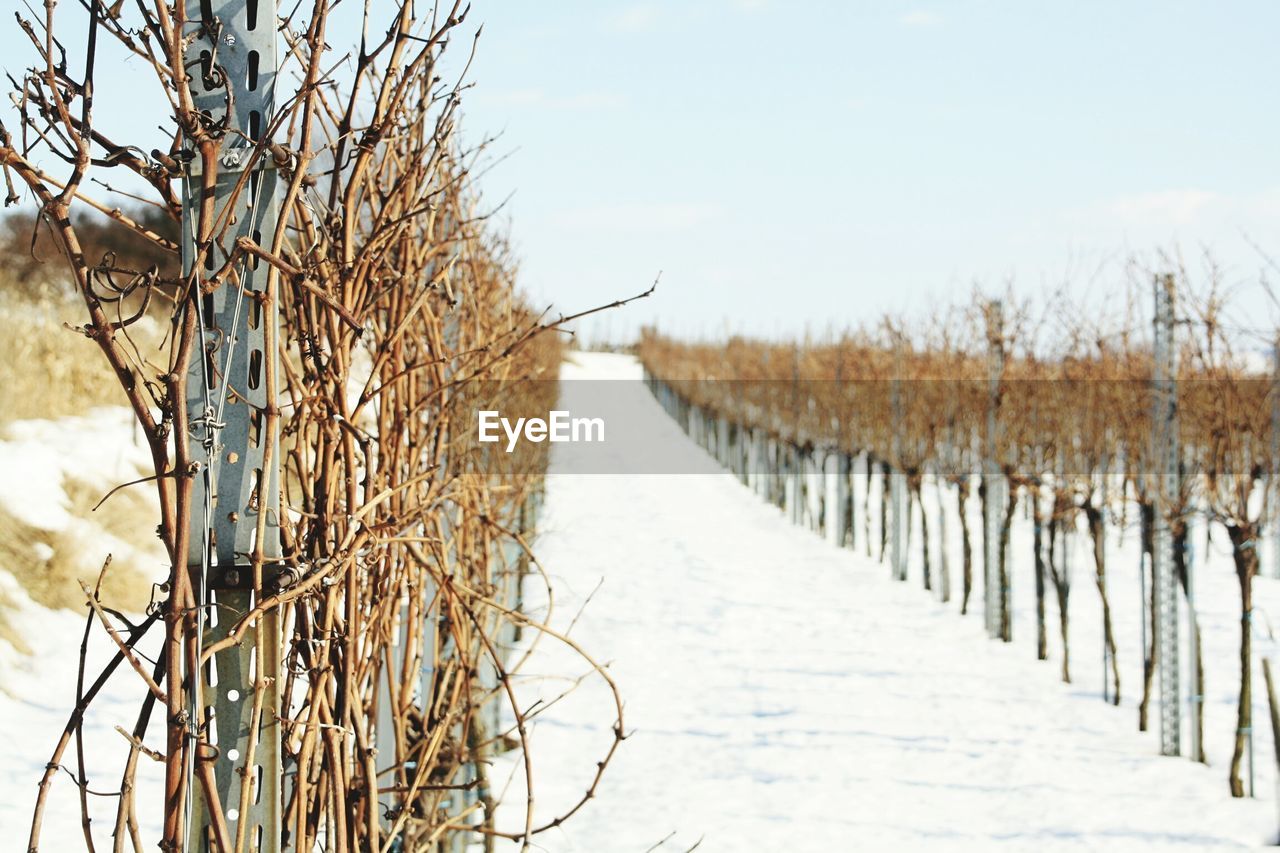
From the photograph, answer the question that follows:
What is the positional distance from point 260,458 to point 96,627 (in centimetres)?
704

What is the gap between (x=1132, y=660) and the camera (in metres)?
8.35

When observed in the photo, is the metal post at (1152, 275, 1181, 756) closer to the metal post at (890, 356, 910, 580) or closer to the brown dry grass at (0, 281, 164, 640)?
the metal post at (890, 356, 910, 580)

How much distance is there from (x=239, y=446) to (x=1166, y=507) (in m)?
5.63

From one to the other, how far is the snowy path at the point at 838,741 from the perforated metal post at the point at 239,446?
1.34 m

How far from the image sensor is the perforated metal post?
60.5 inches

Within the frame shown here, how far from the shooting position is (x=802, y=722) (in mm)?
6469

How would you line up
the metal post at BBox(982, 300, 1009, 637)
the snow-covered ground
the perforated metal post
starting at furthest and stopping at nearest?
the metal post at BBox(982, 300, 1009, 637) → the snow-covered ground → the perforated metal post

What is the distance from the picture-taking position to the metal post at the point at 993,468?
29.3 feet

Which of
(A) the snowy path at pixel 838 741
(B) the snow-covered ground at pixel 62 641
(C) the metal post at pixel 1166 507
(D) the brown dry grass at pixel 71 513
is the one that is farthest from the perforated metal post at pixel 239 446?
(D) the brown dry grass at pixel 71 513

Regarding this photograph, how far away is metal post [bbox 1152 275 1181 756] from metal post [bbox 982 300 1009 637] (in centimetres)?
260

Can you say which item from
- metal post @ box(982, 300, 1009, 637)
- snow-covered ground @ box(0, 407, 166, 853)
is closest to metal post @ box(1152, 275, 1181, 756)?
metal post @ box(982, 300, 1009, 637)

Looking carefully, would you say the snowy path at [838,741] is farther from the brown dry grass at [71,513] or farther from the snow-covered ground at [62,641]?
the brown dry grass at [71,513]

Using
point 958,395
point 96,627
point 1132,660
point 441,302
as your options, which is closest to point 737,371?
point 958,395

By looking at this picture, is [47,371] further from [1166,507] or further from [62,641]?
[1166,507]
